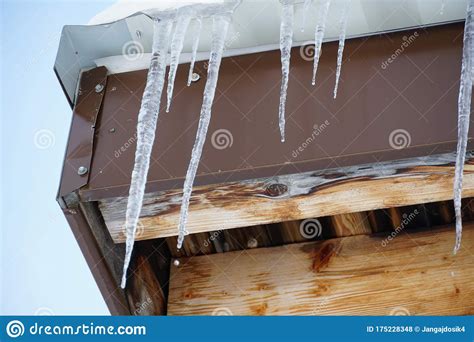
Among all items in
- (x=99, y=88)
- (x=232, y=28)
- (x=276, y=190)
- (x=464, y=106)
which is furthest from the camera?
(x=99, y=88)

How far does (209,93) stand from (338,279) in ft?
2.31

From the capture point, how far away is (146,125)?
84.4 inches

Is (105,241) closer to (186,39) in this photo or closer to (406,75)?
(186,39)

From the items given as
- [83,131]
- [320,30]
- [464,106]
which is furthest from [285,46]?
[83,131]

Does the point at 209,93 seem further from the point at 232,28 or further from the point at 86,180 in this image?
the point at 86,180

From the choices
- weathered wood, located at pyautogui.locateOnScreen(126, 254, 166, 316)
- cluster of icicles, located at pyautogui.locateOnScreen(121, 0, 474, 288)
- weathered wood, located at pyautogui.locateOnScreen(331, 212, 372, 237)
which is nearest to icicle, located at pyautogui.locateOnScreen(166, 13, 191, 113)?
cluster of icicles, located at pyautogui.locateOnScreen(121, 0, 474, 288)

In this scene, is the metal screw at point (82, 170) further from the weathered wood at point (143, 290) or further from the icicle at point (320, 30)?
the icicle at point (320, 30)

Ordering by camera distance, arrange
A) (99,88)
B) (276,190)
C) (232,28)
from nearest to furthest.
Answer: (276,190) → (232,28) → (99,88)

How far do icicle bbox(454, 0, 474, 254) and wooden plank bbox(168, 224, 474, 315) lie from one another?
0.32 m

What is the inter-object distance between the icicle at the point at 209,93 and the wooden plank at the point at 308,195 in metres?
0.06

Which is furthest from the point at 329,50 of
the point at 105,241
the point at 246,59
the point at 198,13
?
the point at 105,241

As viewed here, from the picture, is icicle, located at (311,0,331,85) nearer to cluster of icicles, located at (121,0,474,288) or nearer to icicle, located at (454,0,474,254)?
cluster of icicles, located at (121,0,474,288)

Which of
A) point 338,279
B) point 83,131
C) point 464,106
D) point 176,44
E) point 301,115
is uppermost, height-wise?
point 176,44

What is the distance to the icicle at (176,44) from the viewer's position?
219 centimetres
